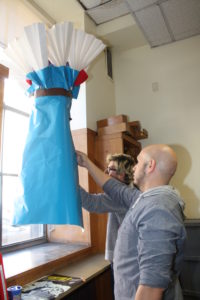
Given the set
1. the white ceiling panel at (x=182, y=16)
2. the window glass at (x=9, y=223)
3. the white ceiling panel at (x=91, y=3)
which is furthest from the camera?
the white ceiling panel at (x=91, y=3)

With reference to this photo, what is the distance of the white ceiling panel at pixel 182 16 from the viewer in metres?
2.46

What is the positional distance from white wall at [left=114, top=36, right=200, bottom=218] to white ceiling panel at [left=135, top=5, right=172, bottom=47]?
0.63 ft

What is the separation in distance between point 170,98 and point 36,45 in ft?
8.07

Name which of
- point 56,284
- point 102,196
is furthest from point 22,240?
point 102,196

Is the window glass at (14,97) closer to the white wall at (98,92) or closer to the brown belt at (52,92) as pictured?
the white wall at (98,92)

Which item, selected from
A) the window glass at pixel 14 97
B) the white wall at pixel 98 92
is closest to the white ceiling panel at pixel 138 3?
the white wall at pixel 98 92

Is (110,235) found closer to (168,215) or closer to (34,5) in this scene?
(168,215)

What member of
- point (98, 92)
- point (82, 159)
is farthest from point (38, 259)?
point (98, 92)

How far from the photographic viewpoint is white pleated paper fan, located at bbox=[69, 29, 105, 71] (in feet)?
3.28

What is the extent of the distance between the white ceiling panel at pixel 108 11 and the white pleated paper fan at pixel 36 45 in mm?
2121

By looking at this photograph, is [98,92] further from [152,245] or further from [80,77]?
[152,245]

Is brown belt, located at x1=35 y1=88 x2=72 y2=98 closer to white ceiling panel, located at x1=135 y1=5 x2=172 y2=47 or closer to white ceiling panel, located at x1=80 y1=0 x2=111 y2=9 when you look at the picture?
white ceiling panel, located at x1=135 y1=5 x2=172 y2=47

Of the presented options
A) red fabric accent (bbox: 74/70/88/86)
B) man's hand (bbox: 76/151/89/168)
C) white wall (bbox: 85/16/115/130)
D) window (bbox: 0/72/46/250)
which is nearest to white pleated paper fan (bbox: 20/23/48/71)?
red fabric accent (bbox: 74/70/88/86)

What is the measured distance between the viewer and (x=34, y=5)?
2.35m
